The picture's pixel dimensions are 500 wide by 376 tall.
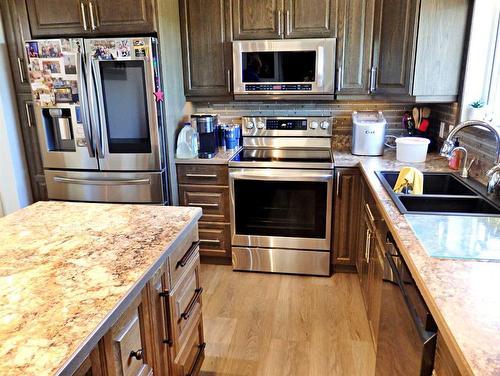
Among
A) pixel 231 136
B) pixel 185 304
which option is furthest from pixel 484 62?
pixel 185 304

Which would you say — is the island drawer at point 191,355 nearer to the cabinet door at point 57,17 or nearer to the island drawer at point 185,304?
the island drawer at point 185,304

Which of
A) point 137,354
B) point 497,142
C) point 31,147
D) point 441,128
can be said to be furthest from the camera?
point 31,147

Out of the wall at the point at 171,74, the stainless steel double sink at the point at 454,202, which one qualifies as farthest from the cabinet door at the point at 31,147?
the stainless steel double sink at the point at 454,202

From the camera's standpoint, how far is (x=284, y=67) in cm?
295

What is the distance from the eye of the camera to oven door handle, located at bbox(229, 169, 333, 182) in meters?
2.74

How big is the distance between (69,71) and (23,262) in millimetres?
1914

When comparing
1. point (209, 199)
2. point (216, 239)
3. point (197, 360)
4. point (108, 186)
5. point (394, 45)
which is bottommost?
point (197, 360)

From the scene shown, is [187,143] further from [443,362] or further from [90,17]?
[443,362]

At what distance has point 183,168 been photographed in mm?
2977

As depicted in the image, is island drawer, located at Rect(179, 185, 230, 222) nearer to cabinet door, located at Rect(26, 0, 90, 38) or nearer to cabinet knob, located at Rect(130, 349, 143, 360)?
cabinet door, located at Rect(26, 0, 90, 38)

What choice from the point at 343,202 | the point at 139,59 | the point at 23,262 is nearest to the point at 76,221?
the point at 23,262

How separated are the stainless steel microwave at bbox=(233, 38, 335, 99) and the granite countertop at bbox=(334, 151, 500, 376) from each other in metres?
1.46

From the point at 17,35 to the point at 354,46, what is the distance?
8.24ft

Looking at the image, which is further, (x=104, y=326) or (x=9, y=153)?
(x=9, y=153)
